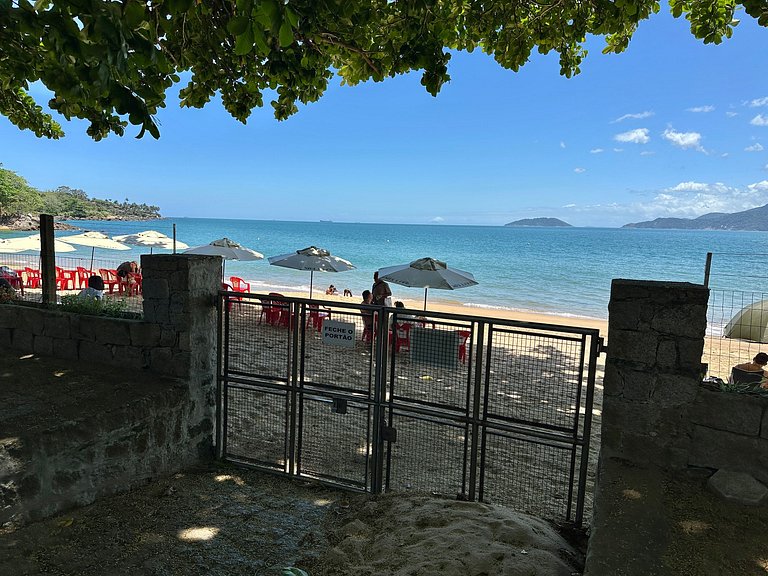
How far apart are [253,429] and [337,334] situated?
1639 millimetres

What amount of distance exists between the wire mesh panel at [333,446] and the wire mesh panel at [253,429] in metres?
0.28

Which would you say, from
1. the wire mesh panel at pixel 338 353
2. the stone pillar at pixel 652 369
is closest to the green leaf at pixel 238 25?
the wire mesh panel at pixel 338 353

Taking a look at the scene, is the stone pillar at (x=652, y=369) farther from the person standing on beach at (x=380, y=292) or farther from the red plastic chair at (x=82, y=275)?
the red plastic chair at (x=82, y=275)

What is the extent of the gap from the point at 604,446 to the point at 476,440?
3.30 feet

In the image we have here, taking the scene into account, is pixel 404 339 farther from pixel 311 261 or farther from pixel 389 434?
pixel 311 261

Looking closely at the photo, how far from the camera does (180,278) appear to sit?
4637 mm

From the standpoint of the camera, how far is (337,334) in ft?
14.6

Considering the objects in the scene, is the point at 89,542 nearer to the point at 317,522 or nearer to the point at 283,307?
the point at 317,522

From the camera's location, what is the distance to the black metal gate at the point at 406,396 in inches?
150

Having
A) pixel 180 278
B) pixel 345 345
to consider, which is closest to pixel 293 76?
pixel 180 278

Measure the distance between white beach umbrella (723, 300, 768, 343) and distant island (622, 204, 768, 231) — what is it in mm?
163821

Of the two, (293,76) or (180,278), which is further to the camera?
(293,76)

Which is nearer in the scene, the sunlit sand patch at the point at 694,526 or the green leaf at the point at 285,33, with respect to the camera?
the green leaf at the point at 285,33

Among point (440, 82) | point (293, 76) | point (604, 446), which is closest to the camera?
point (604, 446)
